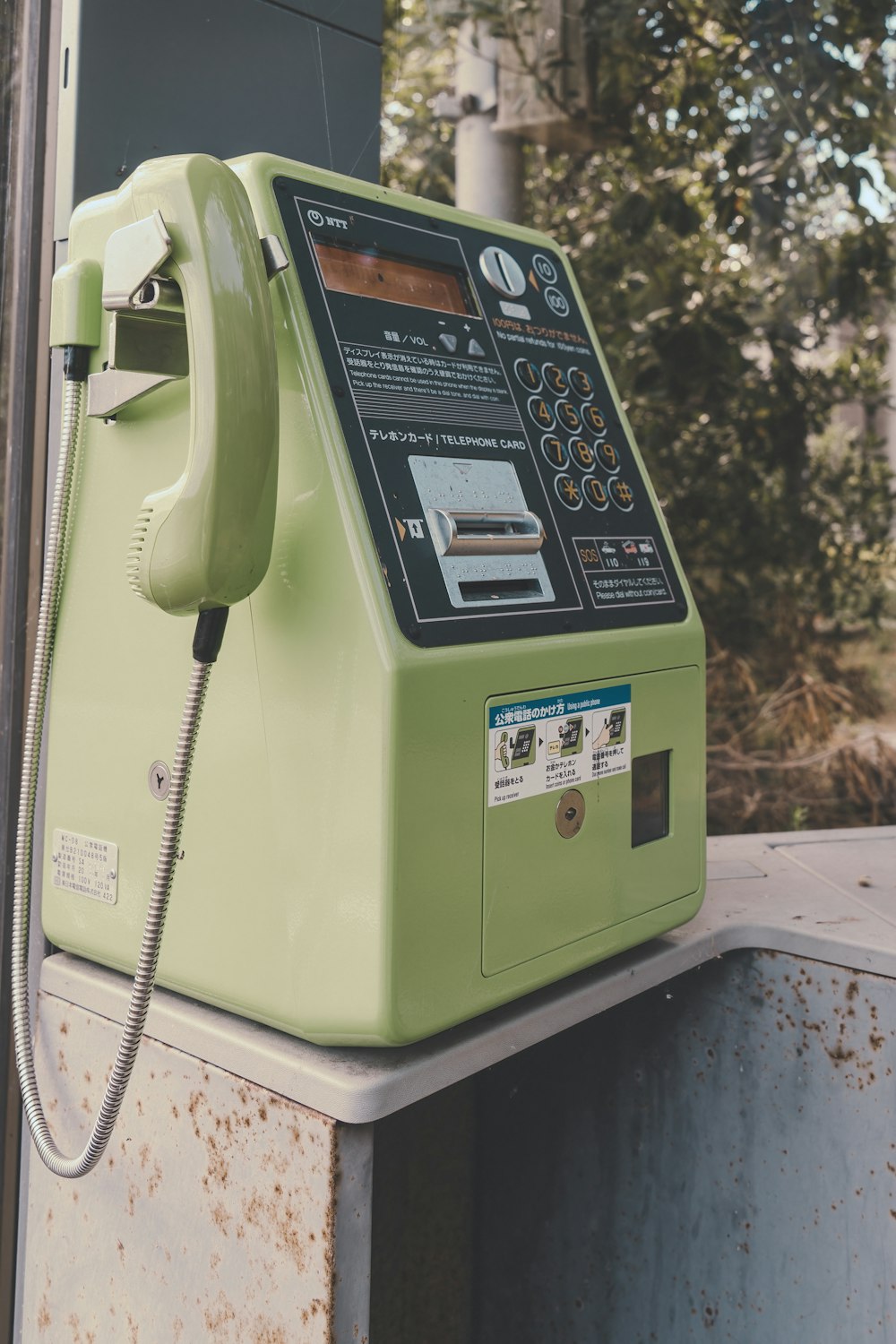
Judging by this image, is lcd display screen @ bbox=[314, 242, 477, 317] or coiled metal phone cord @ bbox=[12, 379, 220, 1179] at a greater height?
lcd display screen @ bbox=[314, 242, 477, 317]

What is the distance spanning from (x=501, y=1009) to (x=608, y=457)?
46cm

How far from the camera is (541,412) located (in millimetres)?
934

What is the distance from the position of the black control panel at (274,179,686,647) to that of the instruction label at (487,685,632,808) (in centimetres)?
6

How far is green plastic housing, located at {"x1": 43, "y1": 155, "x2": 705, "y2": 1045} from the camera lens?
0.72 meters

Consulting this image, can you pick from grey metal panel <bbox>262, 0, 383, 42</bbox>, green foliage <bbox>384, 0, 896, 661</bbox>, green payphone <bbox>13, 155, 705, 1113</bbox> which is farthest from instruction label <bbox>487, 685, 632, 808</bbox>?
green foliage <bbox>384, 0, 896, 661</bbox>

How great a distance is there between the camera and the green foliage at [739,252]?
2.58 metres

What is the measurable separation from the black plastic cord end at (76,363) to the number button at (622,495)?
1.42 ft

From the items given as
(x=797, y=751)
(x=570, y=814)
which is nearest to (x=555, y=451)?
(x=570, y=814)

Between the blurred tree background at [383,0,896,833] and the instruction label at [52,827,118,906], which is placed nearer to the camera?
the instruction label at [52,827,118,906]

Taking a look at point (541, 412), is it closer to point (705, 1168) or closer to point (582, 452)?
point (582, 452)

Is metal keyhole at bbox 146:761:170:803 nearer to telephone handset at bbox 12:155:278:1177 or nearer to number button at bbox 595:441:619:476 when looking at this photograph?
telephone handset at bbox 12:155:278:1177

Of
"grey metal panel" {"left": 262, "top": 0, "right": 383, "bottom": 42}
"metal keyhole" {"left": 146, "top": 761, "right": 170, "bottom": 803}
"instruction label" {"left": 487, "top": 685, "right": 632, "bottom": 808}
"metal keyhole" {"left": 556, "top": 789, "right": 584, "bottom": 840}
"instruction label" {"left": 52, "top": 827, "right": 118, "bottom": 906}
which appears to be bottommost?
"instruction label" {"left": 52, "top": 827, "right": 118, "bottom": 906}

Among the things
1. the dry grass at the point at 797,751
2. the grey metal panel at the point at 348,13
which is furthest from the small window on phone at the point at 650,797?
the dry grass at the point at 797,751

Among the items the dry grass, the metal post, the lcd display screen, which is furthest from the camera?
the dry grass
